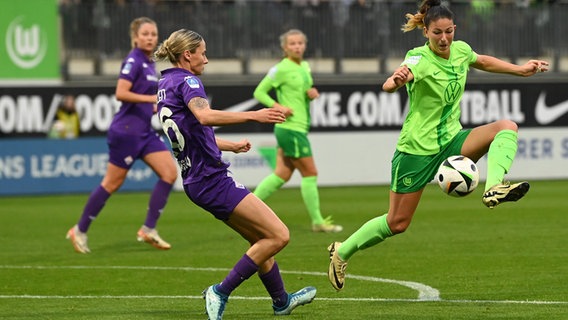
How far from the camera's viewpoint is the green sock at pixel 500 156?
8.97 metres

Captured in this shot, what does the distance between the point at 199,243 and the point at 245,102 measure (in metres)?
10.1

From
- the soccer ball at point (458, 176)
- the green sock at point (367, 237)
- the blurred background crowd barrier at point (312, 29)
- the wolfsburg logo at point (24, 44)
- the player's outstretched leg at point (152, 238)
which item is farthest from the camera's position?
the blurred background crowd barrier at point (312, 29)

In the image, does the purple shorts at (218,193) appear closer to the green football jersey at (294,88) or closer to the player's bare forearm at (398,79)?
the player's bare forearm at (398,79)

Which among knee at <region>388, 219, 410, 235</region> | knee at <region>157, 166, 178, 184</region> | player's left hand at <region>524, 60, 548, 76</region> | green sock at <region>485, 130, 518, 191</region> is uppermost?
player's left hand at <region>524, 60, 548, 76</region>

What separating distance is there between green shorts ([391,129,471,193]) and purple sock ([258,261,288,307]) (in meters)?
1.40

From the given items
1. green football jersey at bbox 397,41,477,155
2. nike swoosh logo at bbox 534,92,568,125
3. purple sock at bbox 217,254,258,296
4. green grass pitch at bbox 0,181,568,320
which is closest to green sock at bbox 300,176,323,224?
green grass pitch at bbox 0,181,568,320

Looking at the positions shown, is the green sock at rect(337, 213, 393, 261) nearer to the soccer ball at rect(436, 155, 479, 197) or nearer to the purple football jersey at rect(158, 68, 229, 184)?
the soccer ball at rect(436, 155, 479, 197)

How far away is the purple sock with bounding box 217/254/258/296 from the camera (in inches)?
340

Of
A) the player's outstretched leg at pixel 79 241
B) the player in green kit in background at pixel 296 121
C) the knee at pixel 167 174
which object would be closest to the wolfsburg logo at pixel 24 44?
the player in green kit in background at pixel 296 121

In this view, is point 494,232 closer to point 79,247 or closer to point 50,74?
point 79,247

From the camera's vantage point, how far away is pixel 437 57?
386 inches

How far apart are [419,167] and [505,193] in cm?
128

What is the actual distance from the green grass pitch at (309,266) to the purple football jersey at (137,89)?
1443 millimetres

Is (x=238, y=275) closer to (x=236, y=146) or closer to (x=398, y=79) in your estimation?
(x=236, y=146)
